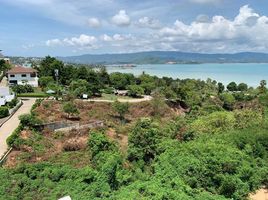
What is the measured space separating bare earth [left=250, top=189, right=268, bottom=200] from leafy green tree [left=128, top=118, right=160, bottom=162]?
27.2ft

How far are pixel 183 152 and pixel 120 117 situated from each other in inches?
822

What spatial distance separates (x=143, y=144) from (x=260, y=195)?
31.4 feet

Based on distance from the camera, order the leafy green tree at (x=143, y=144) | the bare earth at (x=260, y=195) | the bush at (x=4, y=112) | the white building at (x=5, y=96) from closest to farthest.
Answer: the bare earth at (x=260, y=195)
the leafy green tree at (x=143, y=144)
the bush at (x=4, y=112)
the white building at (x=5, y=96)

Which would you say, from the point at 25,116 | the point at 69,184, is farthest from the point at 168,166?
the point at 25,116

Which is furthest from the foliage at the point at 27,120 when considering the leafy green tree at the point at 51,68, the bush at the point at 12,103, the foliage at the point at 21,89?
the leafy green tree at the point at 51,68

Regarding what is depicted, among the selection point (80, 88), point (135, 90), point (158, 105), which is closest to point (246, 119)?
point (158, 105)

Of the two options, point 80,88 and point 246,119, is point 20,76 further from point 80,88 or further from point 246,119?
point 246,119

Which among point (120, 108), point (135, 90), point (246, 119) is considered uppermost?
point (246, 119)

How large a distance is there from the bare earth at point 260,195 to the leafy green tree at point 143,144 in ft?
27.2

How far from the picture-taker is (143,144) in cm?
2769

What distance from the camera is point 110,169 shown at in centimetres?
2069

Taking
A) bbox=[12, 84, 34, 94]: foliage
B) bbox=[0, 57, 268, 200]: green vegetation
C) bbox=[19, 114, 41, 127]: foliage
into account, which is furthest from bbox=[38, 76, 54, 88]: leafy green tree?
bbox=[19, 114, 41, 127]: foliage

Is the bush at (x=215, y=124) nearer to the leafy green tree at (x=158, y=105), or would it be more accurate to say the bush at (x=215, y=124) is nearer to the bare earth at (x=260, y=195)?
the bare earth at (x=260, y=195)

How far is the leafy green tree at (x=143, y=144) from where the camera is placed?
2727 cm
